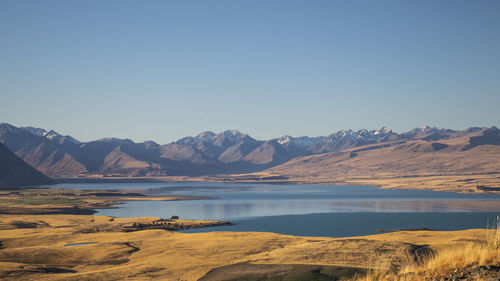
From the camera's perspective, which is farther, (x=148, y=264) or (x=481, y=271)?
(x=148, y=264)

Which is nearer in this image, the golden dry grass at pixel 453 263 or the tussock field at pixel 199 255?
the golden dry grass at pixel 453 263

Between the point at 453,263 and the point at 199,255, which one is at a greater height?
the point at 453,263

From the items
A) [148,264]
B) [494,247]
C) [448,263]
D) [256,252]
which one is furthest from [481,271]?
[256,252]

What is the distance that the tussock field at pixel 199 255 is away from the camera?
36500 millimetres

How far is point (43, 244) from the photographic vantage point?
56.3 meters

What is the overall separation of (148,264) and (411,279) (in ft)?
104

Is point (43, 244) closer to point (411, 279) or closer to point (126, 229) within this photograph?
point (126, 229)

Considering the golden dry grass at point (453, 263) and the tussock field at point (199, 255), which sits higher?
the golden dry grass at point (453, 263)

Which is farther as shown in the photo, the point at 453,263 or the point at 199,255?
the point at 199,255

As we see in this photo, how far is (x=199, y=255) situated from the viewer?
45.9 meters

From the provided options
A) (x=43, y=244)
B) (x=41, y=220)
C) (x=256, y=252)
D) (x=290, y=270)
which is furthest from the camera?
(x=41, y=220)

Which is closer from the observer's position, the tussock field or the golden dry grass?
the golden dry grass

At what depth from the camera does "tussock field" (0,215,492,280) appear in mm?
36500

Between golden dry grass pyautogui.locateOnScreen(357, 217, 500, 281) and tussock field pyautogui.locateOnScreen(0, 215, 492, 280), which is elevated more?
golden dry grass pyautogui.locateOnScreen(357, 217, 500, 281)
